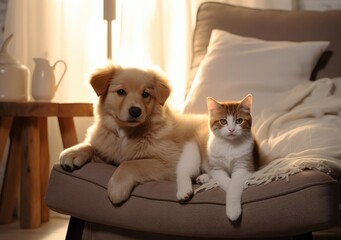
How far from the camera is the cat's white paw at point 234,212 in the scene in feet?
3.98

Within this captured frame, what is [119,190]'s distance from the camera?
4.50 ft

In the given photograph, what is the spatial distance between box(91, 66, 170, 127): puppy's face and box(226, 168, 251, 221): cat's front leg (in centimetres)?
44

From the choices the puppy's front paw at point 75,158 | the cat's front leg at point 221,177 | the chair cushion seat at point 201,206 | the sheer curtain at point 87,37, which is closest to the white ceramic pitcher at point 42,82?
the sheer curtain at point 87,37

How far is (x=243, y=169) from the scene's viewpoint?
1.41 meters

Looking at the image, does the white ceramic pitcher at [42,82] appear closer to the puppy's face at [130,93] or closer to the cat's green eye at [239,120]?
the puppy's face at [130,93]

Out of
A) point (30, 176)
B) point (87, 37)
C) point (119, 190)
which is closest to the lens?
point (119, 190)

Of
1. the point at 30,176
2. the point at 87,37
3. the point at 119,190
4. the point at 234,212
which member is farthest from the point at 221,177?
the point at 87,37

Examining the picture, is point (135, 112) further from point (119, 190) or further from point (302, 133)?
point (302, 133)

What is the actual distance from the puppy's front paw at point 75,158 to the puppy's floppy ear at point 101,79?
222 millimetres

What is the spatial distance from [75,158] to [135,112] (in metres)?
0.26

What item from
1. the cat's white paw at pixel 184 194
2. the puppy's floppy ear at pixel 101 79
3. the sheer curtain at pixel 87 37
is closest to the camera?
the cat's white paw at pixel 184 194

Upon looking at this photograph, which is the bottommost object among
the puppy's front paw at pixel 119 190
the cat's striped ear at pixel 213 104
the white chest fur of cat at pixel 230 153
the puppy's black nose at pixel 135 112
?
the puppy's front paw at pixel 119 190

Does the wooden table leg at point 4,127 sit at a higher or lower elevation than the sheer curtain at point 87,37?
lower

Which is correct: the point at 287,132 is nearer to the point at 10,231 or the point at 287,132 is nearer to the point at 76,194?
the point at 76,194
